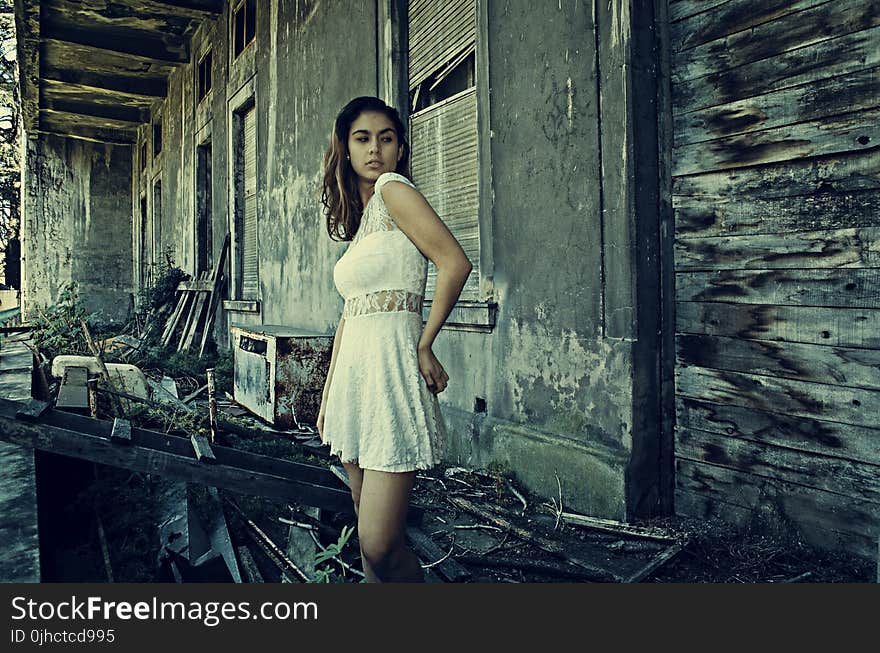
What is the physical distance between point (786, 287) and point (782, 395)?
1.55 ft

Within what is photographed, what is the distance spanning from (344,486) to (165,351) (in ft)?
23.6

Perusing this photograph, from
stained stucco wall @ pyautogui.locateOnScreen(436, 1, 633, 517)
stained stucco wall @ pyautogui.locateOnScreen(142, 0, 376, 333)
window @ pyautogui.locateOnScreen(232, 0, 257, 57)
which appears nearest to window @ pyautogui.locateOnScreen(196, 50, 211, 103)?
stained stucco wall @ pyautogui.locateOnScreen(142, 0, 376, 333)

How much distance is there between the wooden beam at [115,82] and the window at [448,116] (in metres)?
10.4

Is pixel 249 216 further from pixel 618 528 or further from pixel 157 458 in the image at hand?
pixel 618 528

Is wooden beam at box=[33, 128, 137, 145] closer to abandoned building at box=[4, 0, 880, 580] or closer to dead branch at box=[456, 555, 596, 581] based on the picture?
abandoned building at box=[4, 0, 880, 580]

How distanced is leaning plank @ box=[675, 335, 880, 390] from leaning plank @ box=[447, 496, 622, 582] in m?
1.10

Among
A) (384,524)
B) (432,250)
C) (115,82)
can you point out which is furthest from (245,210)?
(384,524)

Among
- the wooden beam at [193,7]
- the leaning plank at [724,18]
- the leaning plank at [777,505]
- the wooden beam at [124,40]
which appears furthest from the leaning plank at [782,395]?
the wooden beam at [124,40]

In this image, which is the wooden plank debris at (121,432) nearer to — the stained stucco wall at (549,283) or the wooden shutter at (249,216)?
the stained stucco wall at (549,283)

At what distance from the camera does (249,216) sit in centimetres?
934

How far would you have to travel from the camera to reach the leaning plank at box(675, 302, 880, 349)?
254cm

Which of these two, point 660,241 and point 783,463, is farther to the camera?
point 660,241

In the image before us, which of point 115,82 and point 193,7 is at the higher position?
point 115,82

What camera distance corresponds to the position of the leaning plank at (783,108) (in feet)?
8.26
